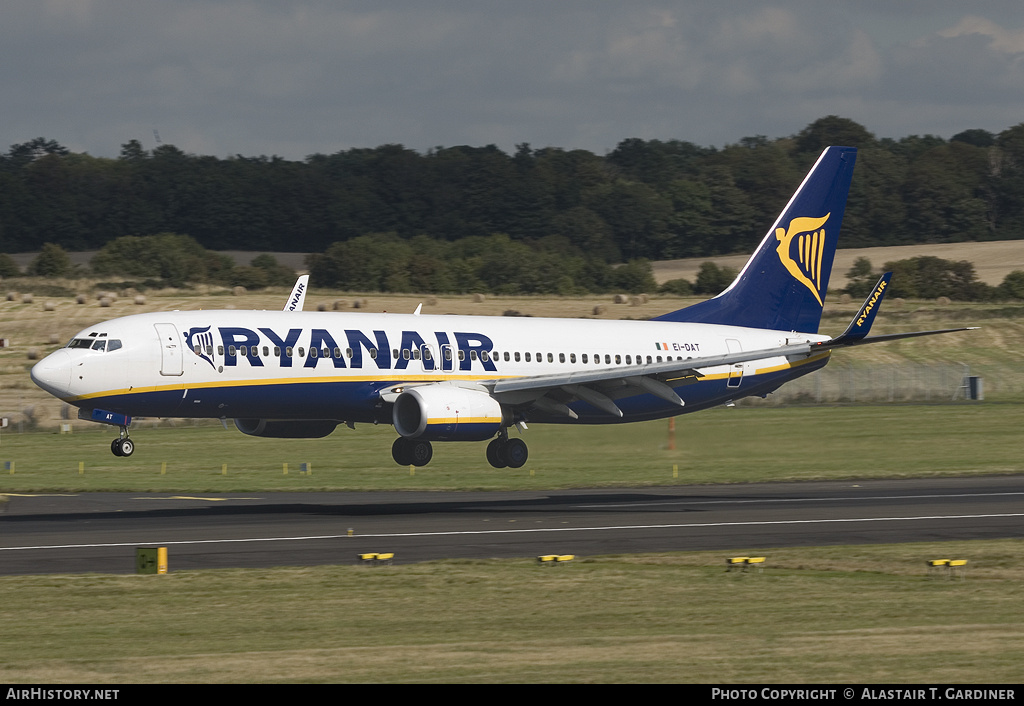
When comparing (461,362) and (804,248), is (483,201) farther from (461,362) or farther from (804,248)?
(461,362)

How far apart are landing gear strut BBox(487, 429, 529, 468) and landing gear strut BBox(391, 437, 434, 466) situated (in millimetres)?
2187

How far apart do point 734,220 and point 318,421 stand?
398ft

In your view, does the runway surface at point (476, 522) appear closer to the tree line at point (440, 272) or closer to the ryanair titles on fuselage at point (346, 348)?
the ryanair titles on fuselage at point (346, 348)

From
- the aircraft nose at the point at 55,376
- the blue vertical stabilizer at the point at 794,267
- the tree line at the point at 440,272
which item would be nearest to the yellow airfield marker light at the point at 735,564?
the aircraft nose at the point at 55,376

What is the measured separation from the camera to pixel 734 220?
530ft

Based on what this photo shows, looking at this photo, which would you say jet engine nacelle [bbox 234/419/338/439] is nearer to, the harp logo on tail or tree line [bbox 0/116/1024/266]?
the harp logo on tail

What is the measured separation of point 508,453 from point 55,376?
14.4 m

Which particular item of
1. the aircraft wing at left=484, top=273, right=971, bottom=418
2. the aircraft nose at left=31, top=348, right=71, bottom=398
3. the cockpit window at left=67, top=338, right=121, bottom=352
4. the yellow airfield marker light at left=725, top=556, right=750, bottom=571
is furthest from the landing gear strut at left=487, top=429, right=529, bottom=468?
the yellow airfield marker light at left=725, top=556, right=750, bottom=571

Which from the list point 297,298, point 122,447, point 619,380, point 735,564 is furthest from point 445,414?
point 735,564

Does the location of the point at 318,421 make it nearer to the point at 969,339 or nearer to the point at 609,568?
the point at 609,568

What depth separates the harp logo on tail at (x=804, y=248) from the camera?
177ft

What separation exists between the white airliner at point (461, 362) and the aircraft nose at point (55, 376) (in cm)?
4

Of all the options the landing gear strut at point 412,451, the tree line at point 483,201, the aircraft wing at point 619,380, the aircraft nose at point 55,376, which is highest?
the tree line at point 483,201

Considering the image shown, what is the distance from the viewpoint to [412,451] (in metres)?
45.5
